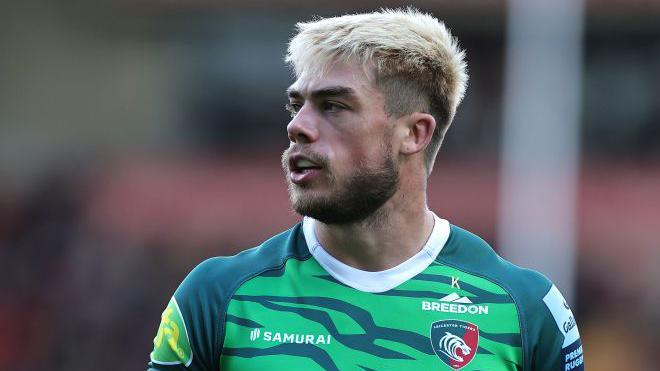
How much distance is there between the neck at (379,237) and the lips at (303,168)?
0.64 ft

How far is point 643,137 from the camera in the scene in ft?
52.4

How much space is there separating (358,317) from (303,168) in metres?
0.47

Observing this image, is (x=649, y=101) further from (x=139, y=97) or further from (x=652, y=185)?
(x=139, y=97)

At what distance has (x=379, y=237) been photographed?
3.81m

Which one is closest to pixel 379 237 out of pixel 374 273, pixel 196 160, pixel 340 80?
pixel 374 273

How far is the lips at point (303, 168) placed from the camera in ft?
12.1

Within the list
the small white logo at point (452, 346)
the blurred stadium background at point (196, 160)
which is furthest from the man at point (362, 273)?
the blurred stadium background at point (196, 160)

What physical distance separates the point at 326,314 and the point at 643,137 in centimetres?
1295

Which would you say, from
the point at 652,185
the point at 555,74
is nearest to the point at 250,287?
the point at 555,74

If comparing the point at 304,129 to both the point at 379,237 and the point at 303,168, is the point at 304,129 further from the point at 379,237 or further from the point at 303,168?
the point at 379,237

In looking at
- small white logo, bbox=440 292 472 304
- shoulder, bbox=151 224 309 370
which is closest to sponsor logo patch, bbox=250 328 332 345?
shoulder, bbox=151 224 309 370

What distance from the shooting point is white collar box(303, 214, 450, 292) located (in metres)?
3.77

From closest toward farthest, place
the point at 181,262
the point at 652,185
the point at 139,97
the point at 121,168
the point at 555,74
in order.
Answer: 1. the point at 555,74
2. the point at 181,262
3. the point at 652,185
4. the point at 121,168
5. the point at 139,97

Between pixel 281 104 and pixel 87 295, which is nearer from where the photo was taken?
pixel 87 295
